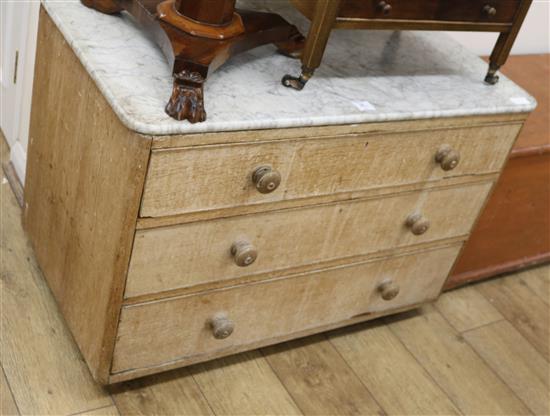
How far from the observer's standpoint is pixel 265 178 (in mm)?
1308

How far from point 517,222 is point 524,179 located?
6.8 inches

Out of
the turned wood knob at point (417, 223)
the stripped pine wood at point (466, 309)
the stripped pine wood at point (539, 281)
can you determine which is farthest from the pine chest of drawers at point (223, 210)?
the stripped pine wood at point (539, 281)

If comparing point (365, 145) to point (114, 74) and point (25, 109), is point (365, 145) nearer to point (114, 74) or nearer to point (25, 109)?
point (114, 74)

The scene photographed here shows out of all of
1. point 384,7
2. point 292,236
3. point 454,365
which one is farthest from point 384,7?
point 454,365

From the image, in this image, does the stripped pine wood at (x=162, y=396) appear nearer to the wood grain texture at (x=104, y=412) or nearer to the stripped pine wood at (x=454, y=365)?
the wood grain texture at (x=104, y=412)

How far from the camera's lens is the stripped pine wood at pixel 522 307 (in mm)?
2076

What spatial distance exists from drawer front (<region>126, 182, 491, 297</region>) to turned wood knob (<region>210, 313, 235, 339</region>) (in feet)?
0.35

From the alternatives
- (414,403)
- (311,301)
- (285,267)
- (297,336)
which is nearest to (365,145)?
(285,267)

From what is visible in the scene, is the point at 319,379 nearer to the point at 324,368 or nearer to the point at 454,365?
the point at 324,368

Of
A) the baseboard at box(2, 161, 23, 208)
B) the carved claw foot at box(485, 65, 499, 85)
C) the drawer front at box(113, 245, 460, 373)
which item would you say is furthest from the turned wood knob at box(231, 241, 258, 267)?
the baseboard at box(2, 161, 23, 208)

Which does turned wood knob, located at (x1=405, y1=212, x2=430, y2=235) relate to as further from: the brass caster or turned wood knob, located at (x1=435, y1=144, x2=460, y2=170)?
the brass caster

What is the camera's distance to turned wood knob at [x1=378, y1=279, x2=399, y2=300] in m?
1.77

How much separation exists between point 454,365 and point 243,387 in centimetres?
58

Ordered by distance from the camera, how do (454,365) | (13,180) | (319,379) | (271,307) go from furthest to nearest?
(13,180) < (454,365) < (319,379) < (271,307)
